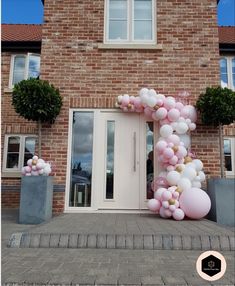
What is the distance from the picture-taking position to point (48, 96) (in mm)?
5969

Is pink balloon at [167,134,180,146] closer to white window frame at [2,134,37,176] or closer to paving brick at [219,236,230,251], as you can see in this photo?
paving brick at [219,236,230,251]

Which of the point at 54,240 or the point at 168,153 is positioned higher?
the point at 168,153

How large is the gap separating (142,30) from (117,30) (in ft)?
2.01

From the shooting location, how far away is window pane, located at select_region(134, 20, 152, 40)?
24.1 feet

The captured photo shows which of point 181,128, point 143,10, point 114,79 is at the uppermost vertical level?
point 143,10

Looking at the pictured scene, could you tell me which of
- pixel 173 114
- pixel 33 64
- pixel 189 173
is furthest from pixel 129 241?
pixel 33 64

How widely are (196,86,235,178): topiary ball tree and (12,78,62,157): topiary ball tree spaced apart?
3.09 m

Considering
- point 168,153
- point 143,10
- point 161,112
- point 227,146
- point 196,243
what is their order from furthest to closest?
1. point 227,146
2. point 143,10
3. point 161,112
4. point 168,153
5. point 196,243

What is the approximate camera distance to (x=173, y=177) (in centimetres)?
570

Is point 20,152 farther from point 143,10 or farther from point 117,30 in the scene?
point 143,10

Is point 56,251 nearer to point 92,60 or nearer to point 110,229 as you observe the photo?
point 110,229

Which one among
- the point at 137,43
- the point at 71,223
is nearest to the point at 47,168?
the point at 71,223

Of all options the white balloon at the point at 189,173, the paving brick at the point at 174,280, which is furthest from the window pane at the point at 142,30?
the paving brick at the point at 174,280

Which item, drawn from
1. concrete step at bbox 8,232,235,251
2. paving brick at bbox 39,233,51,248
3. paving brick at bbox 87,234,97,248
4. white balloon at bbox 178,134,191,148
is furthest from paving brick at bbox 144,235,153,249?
white balloon at bbox 178,134,191,148
